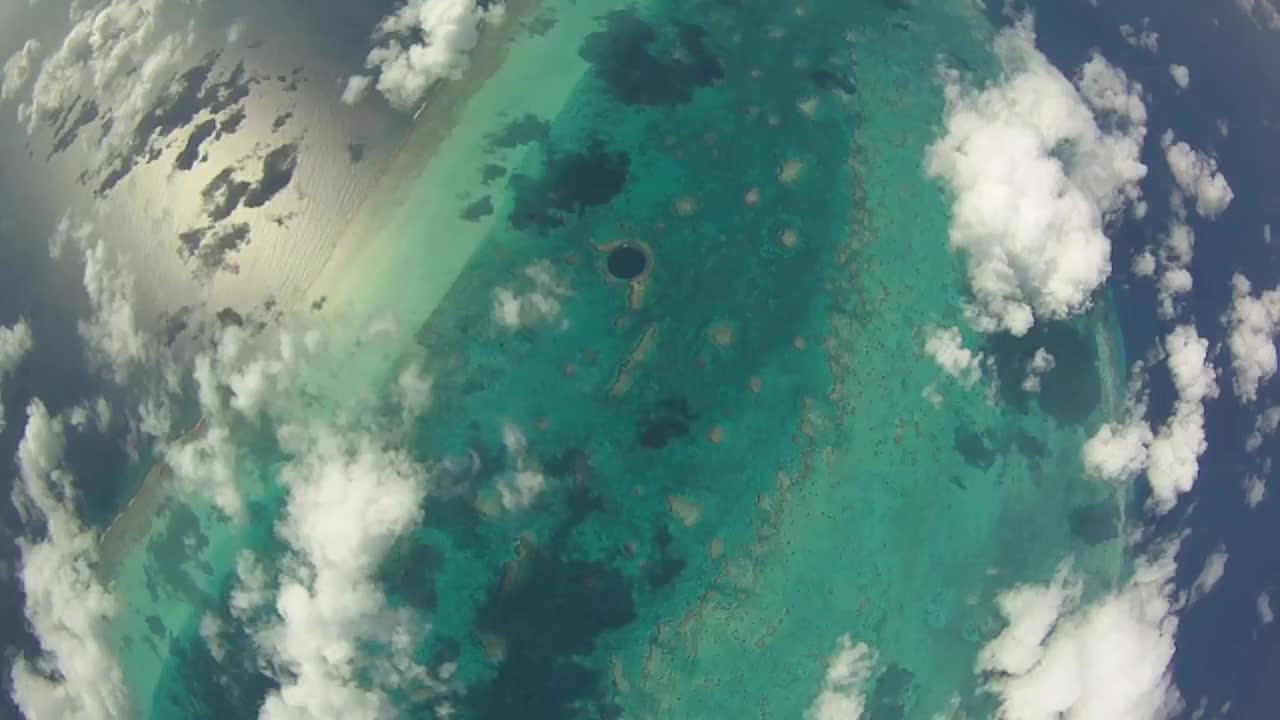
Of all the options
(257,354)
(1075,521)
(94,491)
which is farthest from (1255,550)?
(94,491)

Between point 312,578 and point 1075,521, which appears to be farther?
point 1075,521

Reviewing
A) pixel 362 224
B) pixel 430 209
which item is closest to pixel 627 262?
pixel 430 209

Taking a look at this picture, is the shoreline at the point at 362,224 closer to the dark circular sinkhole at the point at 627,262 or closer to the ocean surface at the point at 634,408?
the ocean surface at the point at 634,408

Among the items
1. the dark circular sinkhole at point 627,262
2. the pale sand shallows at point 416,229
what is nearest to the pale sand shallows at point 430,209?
the pale sand shallows at point 416,229

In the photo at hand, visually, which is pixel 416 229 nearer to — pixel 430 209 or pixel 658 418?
pixel 430 209

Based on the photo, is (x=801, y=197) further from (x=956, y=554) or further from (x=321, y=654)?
(x=321, y=654)
